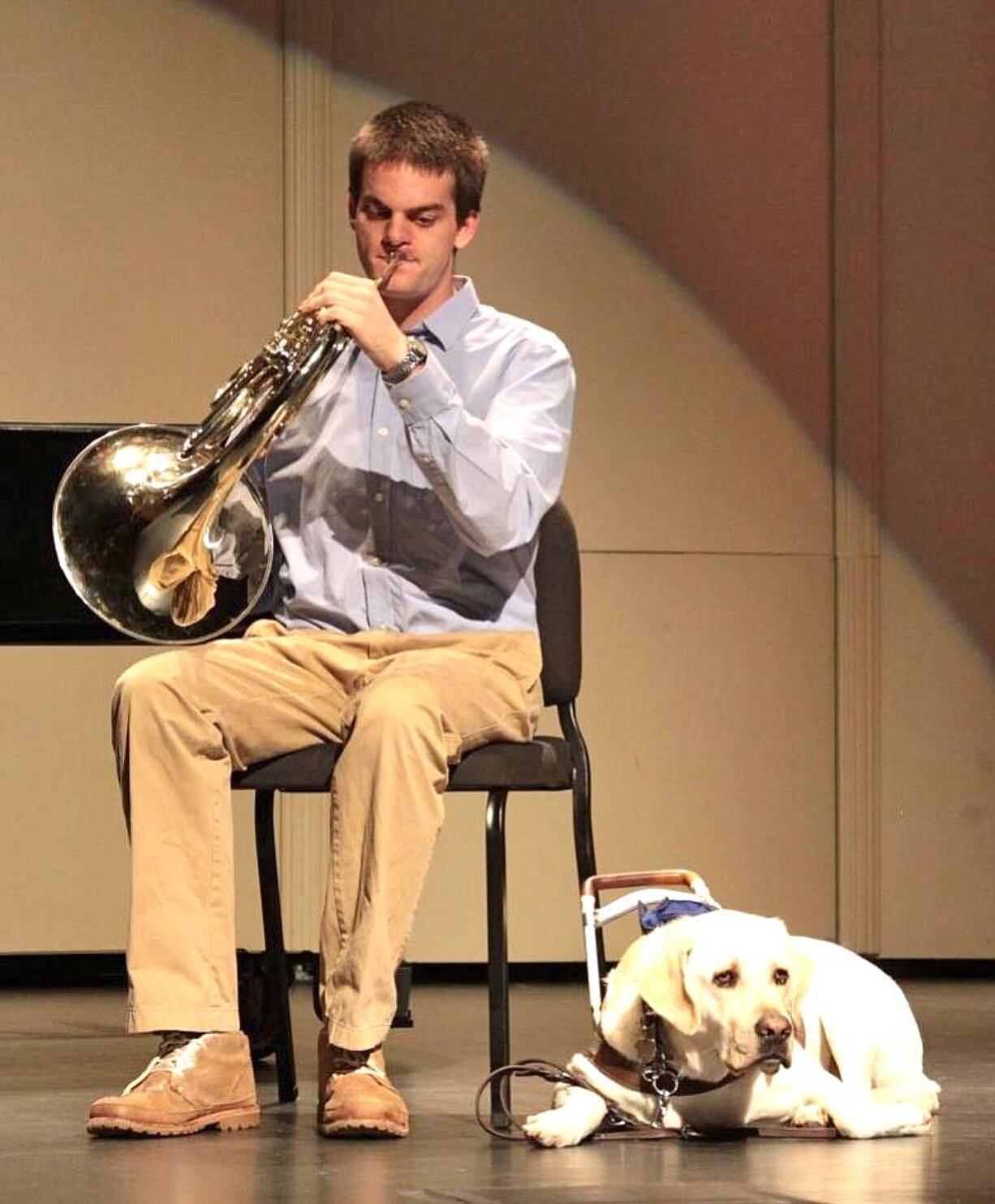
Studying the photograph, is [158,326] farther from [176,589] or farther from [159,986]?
[159,986]

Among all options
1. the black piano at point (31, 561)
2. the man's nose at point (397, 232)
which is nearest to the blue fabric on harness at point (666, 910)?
the man's nose at point (397, 232)

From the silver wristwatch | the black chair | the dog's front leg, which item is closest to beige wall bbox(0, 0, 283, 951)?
the black chair

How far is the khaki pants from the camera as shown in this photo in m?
2.68

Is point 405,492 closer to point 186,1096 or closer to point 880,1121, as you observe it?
point 186,1096

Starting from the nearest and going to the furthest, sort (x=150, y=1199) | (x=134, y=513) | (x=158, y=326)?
(x=150, y=1199) < (x=134, y=513) < (x=158, y=326)

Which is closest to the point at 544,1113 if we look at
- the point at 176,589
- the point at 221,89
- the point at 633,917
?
the point at 176,589

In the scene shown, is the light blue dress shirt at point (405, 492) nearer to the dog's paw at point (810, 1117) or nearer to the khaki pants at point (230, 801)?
the khaki pants at point (230, 801)

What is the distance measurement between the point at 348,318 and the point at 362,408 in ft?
1.15

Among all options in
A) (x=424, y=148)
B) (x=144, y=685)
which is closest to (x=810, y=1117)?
(x=144, y=685)

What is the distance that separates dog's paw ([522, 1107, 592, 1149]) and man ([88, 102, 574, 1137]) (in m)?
0.17

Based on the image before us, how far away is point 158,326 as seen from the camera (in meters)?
4.72

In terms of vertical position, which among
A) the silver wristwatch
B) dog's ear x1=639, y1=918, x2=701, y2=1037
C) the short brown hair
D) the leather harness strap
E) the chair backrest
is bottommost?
the leather harness strap

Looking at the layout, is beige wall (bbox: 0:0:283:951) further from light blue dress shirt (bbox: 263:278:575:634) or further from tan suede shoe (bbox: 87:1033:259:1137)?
tan suede shoe (bbox: 87:1033:259:1137)

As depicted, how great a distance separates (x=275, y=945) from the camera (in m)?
3.11
